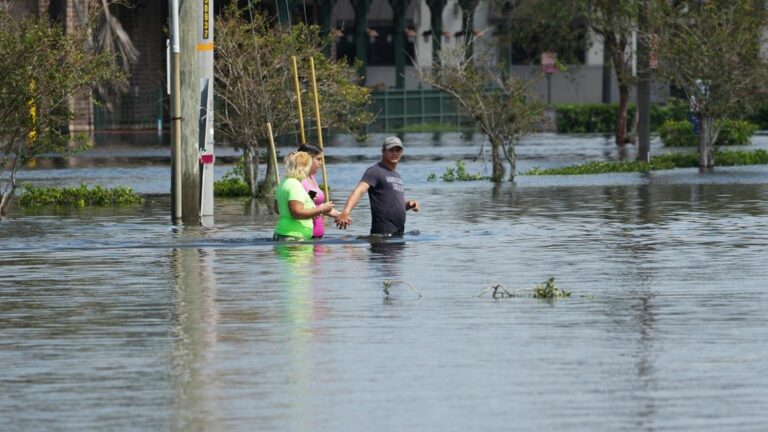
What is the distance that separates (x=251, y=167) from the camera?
30.0 metres

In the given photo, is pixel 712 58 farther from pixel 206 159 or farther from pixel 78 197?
pixel 206 159

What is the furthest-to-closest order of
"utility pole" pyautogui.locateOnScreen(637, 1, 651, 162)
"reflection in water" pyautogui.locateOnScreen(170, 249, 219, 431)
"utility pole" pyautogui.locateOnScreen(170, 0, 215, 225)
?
"utility pole" pyautogui.locateOnScreen(637, 1, 651, 162) < "utility pole" pyautogui.locateOnScreen(170, 0, 215, 225) < "reflection in water" pyautogui.locateOnScreen(170, 249, 219, 431)

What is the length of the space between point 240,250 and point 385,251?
1536 mm

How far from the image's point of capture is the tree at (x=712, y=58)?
35500 mm

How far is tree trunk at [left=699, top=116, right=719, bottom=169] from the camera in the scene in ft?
121

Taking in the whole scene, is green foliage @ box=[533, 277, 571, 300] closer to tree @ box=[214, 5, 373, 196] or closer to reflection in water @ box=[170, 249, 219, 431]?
reflection in water @ box=[170, 249, 219, 431]

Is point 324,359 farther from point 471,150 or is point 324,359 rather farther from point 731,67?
point 471,150


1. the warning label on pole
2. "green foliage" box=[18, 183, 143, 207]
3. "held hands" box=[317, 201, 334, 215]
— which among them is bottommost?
"green foliage" box=[18, 183, 143, 207]

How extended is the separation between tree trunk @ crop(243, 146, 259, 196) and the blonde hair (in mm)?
9886

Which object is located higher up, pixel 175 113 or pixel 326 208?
pixel 175 113

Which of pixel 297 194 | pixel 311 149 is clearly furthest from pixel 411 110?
pixel 297 194

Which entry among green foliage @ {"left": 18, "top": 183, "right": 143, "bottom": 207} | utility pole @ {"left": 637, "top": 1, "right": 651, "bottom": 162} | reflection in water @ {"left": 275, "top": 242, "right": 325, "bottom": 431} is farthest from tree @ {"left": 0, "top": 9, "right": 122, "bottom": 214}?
utility pole @ {"left": 637, "top": 1, "right": 651, "bottom": 162}

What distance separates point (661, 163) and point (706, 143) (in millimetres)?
954

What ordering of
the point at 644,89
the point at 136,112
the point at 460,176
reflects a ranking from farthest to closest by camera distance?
the point at 136,112 → the point at 644,89 → the point at 460,176
